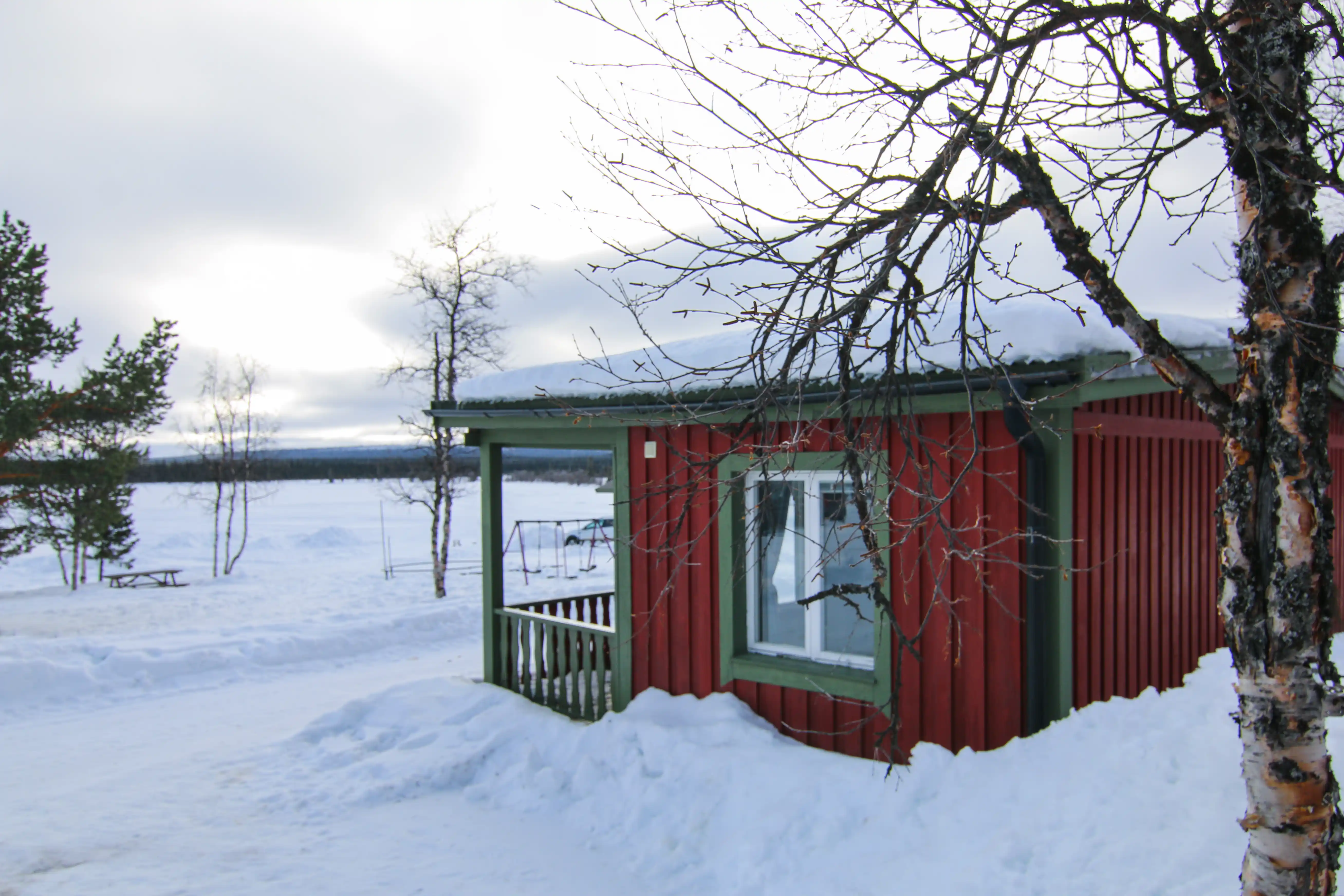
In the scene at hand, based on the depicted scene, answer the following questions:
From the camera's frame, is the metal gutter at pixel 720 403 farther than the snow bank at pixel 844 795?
No

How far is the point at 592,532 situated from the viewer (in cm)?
2727

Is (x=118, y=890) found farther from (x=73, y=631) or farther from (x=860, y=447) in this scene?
(x=73, y=631)

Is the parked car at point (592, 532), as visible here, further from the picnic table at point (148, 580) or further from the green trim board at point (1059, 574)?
the green trim board at point (1059, 574)

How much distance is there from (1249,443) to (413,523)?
42448 millimetres

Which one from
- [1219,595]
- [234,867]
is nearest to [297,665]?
[234,867]

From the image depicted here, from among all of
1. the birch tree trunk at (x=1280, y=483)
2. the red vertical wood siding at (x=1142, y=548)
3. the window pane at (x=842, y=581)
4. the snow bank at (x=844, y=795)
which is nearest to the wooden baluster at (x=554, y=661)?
the snow bank at (x=844, y=795)

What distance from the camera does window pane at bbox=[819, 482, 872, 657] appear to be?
5.33 meters

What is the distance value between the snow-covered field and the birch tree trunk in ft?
4.21

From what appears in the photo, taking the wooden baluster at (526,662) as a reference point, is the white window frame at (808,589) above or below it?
above

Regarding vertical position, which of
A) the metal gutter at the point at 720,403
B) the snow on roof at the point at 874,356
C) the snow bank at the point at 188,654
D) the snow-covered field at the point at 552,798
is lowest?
the snow bank at the point at 188,654

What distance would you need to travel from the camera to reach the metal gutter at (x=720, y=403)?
3.22 metres

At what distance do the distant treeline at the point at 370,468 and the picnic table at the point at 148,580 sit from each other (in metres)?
3.72

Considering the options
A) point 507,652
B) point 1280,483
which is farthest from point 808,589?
point 1280,483

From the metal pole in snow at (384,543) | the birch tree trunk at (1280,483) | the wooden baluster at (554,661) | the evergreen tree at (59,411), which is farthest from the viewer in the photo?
the metal pole in snow at (384,543)
